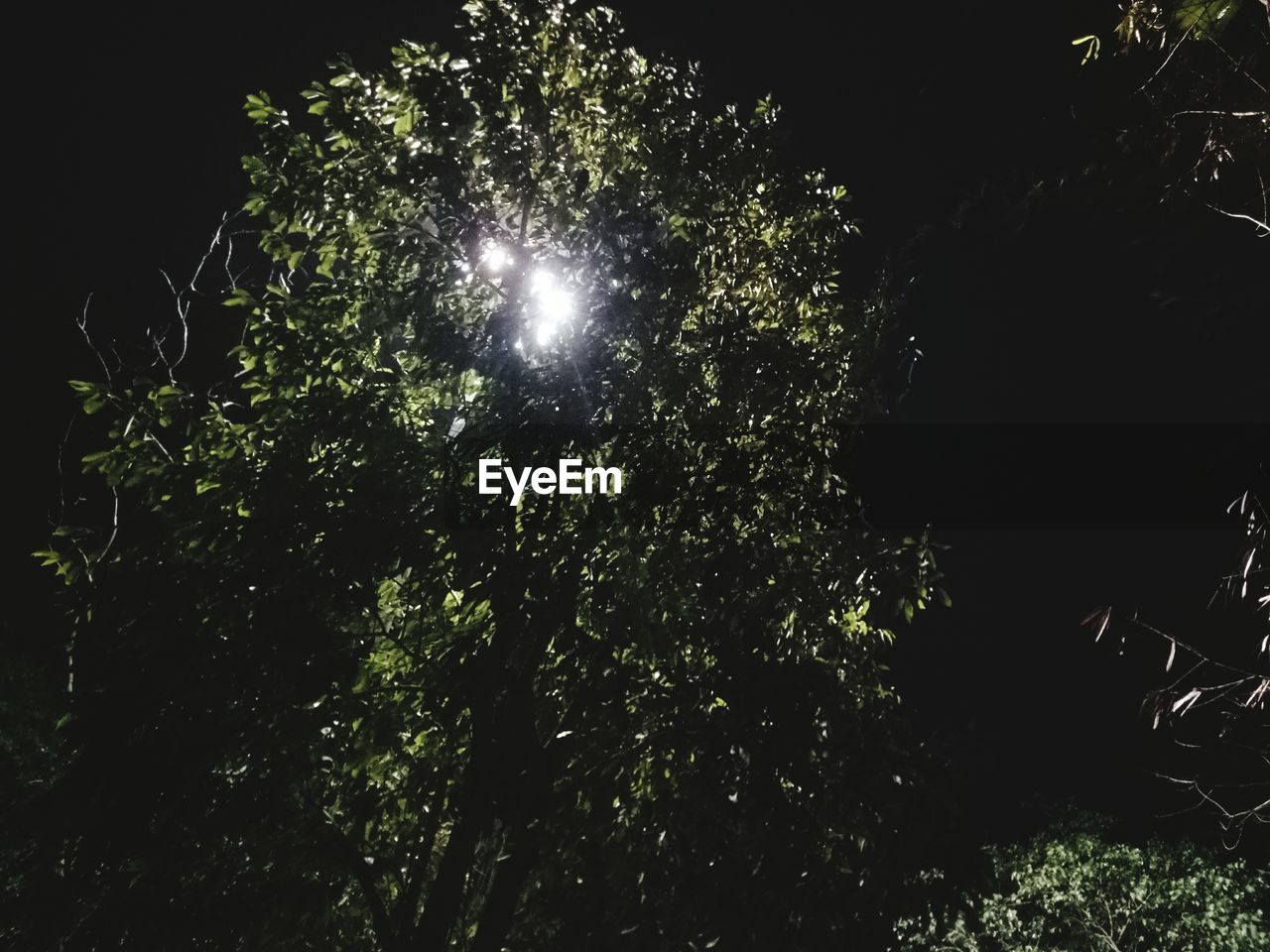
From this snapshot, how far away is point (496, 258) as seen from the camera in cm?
745

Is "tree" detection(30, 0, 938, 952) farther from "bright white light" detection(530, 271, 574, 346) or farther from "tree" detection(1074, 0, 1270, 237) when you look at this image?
"tree" detection(1074, 0, 1270, 237)

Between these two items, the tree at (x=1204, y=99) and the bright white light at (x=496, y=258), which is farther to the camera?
the bright white light at (x=496, y=258)

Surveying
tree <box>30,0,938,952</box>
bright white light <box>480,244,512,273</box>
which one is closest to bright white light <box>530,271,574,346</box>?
tree <box>30,0,938,952</box>

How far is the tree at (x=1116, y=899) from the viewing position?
18469 mm

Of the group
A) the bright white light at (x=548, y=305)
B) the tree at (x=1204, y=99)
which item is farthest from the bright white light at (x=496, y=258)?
the tree at (x=1204, y=99)

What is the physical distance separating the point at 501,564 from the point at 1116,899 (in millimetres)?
20367

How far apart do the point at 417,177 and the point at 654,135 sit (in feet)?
7.21

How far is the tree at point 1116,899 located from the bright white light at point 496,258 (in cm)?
1661

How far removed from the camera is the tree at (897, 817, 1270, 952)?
60.6 ft

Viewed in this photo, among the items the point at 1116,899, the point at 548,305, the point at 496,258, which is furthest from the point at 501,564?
the point at 1116,899

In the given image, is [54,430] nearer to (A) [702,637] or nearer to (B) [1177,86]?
(A) [702,637]

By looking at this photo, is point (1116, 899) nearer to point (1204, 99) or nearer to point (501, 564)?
point (501, 564)

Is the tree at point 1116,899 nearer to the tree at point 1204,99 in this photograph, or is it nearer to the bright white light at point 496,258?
the bright white light at point 496,258

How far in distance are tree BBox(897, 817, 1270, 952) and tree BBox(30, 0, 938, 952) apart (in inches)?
580
